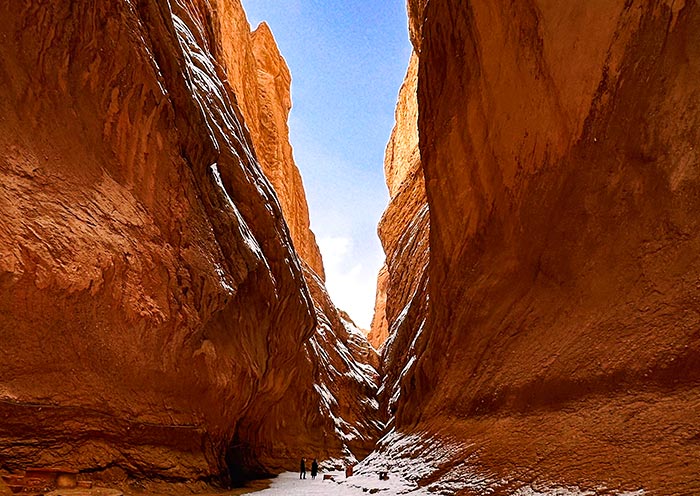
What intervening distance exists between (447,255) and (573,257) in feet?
15.4

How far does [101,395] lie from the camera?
7.54 metres

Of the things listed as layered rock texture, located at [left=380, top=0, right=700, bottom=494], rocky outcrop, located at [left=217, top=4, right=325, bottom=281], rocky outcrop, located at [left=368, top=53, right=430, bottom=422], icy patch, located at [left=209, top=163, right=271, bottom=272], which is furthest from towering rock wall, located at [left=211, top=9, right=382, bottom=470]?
layered rock texture, located at [left=380, top=0, right=700, bottom=494]

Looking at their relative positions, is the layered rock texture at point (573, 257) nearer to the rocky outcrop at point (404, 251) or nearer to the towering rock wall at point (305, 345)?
the rocky outcrop at point (404, 251)

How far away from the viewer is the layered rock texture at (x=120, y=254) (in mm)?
6789

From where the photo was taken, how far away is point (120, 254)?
7977mm

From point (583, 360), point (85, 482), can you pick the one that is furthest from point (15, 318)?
point (583, 360)

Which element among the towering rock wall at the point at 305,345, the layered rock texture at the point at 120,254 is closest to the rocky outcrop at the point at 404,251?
the towering rock wall at the point at 305,345

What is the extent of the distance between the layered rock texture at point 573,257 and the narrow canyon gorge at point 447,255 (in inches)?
1.2

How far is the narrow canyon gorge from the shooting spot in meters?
4.98

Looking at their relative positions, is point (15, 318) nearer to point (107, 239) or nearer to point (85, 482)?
point (107, 239)

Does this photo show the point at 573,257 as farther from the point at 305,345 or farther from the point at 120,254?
the point at 305,345

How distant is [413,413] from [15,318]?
9.17 m

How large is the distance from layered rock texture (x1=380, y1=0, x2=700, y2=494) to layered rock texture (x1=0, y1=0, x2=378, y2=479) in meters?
5.26

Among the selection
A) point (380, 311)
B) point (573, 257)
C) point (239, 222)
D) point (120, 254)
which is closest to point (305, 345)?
point (239, 222)
